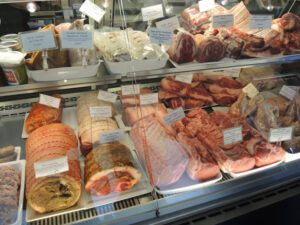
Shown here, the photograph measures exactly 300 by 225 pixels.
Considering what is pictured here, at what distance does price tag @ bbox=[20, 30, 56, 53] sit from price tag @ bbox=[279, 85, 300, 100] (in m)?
1.67

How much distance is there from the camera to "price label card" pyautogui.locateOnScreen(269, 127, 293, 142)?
1903 millimetres

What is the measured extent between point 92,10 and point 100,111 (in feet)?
1.96

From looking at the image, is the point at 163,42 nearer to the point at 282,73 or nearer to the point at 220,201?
the point at 220,201

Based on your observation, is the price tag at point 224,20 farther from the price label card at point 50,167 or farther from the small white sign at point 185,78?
the price label card at point 50,167

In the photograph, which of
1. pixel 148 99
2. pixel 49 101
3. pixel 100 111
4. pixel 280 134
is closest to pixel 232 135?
pixel 280 134

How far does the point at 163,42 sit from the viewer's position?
64.4 inches

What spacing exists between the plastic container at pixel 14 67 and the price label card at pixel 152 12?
28.2 inches

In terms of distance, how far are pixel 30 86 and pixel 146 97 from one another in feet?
2.60

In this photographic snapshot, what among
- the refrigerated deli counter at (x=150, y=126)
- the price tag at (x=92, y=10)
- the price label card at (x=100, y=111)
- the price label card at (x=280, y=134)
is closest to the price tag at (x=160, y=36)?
the refrigerated deli counter at (x=150, y=126)

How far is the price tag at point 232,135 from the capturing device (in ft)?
6.00

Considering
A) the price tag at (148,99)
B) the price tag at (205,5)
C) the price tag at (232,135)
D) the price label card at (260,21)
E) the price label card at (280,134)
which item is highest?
the price tag at (205,5)

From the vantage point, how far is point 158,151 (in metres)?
1.67

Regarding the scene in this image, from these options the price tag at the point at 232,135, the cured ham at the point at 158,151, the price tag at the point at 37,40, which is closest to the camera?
the price tag at the point at 37,40

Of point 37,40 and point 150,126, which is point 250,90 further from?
point 37,40
